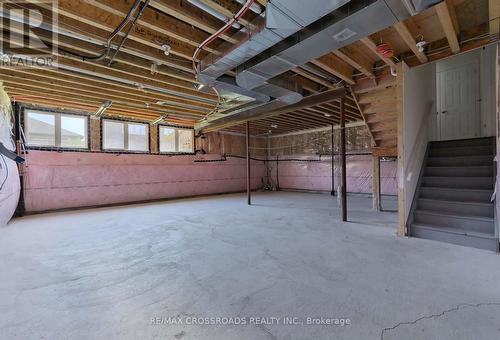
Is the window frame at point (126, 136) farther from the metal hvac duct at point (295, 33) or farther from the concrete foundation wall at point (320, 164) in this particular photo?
the concrete foundation wall at point (320, 164)

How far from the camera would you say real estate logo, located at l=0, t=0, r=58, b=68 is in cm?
236

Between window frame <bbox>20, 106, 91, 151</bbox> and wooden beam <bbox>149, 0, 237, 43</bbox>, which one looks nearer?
wooden beam <bbox>149, 0, 237, 43</bbox>

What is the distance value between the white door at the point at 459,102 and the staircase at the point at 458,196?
4.70 feet

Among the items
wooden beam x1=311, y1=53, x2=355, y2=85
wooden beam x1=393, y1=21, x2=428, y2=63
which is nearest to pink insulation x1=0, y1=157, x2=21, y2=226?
wooden beam x1=311, y1=53, x2=355, y2=85

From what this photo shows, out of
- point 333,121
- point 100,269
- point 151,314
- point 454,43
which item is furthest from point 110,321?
point 333,121

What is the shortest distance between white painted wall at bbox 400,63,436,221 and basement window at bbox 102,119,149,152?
6.84m

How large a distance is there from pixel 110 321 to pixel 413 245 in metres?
3.35

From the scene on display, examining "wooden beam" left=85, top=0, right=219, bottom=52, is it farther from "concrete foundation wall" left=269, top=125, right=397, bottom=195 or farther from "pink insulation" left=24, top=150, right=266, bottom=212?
"concrete foundation wall" left=269, top=125, right=397, bottom=195

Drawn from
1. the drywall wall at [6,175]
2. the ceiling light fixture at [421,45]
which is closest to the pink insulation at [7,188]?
the drywall wall at [6,175]

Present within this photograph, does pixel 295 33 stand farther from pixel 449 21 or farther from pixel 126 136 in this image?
pixel 126 136

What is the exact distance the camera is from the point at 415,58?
357 centimetres

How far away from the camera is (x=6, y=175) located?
162 inches

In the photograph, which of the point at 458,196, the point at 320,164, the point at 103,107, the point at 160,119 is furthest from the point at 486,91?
the point at 103,107

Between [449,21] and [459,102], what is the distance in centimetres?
416
